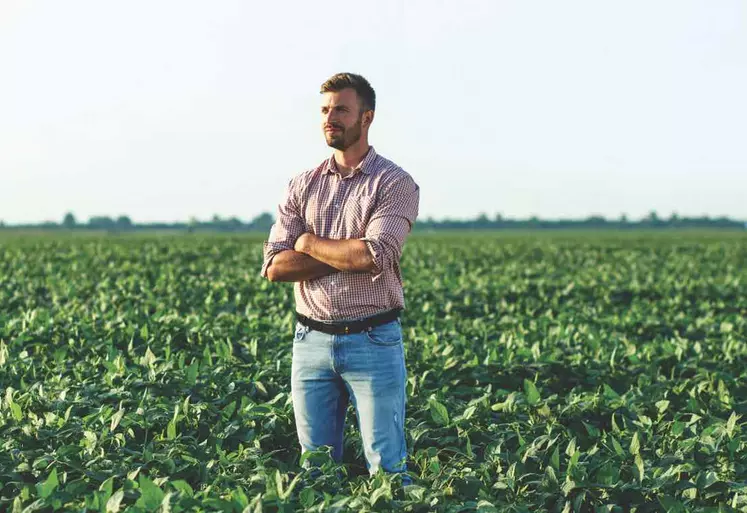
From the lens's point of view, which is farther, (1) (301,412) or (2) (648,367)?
(2) (648,367)

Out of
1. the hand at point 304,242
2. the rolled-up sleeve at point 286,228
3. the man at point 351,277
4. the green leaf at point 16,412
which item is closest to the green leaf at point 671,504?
the man at point 351,277

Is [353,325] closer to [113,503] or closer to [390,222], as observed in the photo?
[390,222]

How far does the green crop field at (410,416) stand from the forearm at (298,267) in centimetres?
98

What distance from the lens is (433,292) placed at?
14109 mm

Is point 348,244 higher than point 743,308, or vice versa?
point 348,244

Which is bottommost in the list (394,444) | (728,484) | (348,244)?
(728,484)

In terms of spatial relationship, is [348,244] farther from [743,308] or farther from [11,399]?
[743,308]

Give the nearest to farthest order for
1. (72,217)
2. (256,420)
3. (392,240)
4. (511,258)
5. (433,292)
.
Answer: (392,240) < (256,420) < (433,292) < (511,258) < (72,217)

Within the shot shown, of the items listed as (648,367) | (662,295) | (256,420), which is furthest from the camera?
(662,295)

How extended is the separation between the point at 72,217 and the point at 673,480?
7157 inches

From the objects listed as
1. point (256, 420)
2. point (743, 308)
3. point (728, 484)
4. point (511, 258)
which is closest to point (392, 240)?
point (256, 420)

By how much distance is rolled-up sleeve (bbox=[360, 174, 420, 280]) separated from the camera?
151 inches

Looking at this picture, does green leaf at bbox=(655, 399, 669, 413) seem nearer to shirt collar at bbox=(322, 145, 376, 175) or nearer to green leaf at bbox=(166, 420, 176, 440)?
shirt collar at bbox=(322, 145, 376, 175)

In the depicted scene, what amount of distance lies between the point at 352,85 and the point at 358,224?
0.75m
